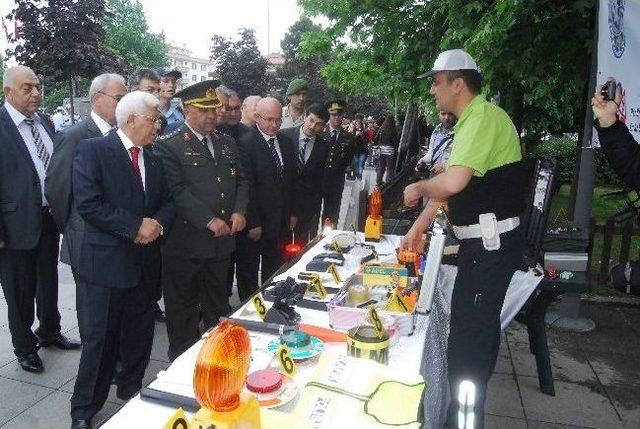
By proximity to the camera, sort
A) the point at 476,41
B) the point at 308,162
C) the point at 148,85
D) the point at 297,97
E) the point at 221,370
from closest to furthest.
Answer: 1. the point at 221,370
2. the point at 476,41
3. the point at 148,85
4. the point at 308,162
5. the point at 297,97

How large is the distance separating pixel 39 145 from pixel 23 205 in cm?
42

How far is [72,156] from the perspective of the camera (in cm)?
298

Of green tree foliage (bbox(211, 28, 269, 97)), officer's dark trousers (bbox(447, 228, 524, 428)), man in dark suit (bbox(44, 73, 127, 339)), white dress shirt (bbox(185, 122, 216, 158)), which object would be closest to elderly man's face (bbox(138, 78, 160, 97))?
man in dark suit (bbox(44, 73, 127, 339))

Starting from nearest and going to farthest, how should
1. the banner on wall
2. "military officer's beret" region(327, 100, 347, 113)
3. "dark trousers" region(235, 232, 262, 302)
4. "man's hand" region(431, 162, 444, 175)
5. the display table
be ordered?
1. the display table
2. the banner on wall
3. "dark trousers" region(235, 232, 262, 302)
4. "man's hand" region(431, 162, 444, 175)
5. "military officer's beret" region(327, 100, 347, 113)

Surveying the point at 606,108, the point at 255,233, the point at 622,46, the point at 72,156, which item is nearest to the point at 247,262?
the point at 255,233

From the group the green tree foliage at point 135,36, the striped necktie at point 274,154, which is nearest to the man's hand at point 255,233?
the striped necktie at point 274,154

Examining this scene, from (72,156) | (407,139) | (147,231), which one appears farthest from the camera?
(407,139)

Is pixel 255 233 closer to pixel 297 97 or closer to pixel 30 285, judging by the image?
pixel 30 285

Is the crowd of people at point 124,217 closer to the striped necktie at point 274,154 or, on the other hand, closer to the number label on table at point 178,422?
the striped necktie at point 274,154

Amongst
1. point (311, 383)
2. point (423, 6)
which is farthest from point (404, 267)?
point (423, 6)

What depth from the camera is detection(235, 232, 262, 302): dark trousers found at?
4191 millimetres

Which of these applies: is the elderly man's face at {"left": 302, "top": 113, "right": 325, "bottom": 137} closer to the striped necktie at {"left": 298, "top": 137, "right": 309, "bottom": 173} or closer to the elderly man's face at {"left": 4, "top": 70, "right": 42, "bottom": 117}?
the striped necktie at {"left": 298, "top": 137, "right": 309, "bottom": 173}

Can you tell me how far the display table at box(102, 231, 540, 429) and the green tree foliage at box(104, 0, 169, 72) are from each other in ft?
156

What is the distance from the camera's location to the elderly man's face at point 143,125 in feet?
8.41
